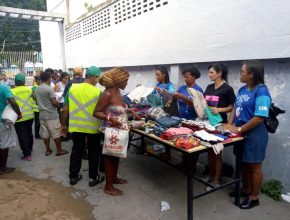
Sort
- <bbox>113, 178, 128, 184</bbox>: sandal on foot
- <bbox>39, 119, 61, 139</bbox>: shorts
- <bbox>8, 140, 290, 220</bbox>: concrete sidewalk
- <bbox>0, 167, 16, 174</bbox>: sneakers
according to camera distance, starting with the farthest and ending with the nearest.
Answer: <bbox>39, 119, 61, 139</bbox>: shorts → <bbox>0, 167, 16, 174</bbox>: sneakers → <bbox>113, 178, 128, 184</bbox>: sandal on foot → <bbox>8, 140, 290, 220</bbox>: concrete sidewalk

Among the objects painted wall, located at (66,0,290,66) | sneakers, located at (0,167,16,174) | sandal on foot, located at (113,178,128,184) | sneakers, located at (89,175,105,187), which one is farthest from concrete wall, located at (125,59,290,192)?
sneakers, located at (0,167,16,174)

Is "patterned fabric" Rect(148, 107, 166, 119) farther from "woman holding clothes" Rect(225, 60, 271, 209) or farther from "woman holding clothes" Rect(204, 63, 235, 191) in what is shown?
"woman holding clothes" Rect(225, 60, 271, 209)

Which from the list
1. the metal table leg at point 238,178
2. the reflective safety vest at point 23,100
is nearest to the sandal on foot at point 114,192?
the metal table leg at point 238,178

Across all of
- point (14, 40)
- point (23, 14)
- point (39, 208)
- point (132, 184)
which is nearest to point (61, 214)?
point (39, 208)

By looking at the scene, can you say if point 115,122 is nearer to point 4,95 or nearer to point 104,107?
point 104,107

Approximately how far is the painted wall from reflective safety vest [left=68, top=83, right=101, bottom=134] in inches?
78.9

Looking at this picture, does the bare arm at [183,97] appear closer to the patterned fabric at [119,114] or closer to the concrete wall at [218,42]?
the patterned fabric at [119,114]

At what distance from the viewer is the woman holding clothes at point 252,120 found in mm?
3039

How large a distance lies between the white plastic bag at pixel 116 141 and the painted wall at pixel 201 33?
2027mm

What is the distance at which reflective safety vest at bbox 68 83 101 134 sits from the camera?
3.83 metres

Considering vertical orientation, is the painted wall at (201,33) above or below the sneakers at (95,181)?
above

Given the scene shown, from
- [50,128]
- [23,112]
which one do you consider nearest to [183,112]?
[50,128]

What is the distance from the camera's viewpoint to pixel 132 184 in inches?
167

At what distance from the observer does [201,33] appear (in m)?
4.54
